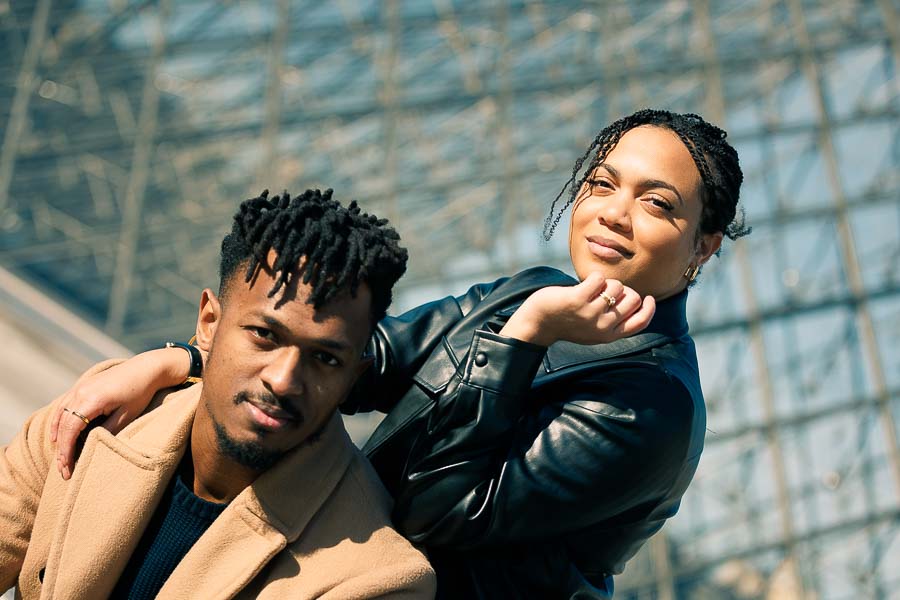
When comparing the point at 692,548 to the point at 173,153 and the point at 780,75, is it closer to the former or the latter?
the point at 780,75

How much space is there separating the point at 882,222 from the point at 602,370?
→ 11257mm

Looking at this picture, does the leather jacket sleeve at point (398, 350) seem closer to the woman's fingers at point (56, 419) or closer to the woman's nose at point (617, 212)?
the woman's nose at point (617, 212)

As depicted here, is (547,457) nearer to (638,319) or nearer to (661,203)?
(638,319)

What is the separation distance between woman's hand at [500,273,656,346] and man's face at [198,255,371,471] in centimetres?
17

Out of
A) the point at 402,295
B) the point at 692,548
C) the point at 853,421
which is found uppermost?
the point at 402,295

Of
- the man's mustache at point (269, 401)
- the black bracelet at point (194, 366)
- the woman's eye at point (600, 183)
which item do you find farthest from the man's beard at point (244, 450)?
the woman's eye at point (600, 183)

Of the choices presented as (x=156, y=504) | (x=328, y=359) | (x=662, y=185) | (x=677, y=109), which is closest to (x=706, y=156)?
(x=662, y=185)

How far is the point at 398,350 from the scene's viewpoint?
5.00 ft

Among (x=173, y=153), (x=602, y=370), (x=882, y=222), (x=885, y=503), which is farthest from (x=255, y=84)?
(x=602, y=370)

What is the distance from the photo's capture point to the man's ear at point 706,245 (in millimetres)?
1467

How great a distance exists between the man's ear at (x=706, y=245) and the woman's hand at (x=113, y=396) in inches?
25.0

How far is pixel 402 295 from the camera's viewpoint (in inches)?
487

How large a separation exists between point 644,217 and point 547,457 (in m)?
0.30

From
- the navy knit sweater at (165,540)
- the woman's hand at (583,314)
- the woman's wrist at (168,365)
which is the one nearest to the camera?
the woman's hand at (583,314)
